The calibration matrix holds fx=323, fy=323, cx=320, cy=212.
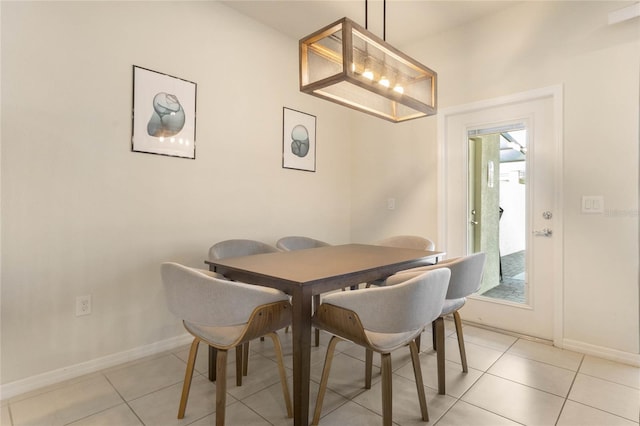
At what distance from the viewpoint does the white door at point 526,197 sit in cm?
258

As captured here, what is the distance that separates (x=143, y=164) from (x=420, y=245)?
224 cm

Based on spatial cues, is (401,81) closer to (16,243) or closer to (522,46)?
(522,46)

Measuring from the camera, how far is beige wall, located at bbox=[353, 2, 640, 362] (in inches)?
88.8

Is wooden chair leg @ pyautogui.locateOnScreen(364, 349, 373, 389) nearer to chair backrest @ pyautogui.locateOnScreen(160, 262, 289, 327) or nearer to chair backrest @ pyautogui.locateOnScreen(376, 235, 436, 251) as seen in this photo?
chair backrest @ pyautogui.locateOnScreen(160, 262, 289, 327)

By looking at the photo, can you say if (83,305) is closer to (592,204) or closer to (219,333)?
(219,333)

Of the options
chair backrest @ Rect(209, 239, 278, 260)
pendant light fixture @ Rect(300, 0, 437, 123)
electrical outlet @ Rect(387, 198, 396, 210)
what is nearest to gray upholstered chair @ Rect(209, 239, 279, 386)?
chair backrest @ Rect(209, 239, 278, 260)

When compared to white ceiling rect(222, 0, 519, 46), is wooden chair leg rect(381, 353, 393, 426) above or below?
below

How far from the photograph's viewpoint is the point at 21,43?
1.85 m

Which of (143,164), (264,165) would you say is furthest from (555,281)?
(143,164)

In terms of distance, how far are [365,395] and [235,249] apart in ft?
4.46

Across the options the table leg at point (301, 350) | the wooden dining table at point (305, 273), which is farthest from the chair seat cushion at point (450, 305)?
the table leg at point (301, 350)

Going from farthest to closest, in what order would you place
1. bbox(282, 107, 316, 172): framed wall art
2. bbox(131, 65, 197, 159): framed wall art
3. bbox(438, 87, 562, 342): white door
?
bbox(282, 107, 316, 172): framed wall art
bbox(438, 87, 562, 342): white door
bbox(131, 65, 197, 159): framed wall art

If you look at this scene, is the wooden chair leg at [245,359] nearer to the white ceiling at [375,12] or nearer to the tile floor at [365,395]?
the tile floor at [365,395]

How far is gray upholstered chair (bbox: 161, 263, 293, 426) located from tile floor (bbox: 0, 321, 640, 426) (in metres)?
0.44
